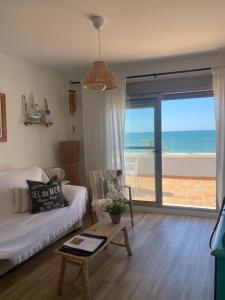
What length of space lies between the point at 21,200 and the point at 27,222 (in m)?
0.44

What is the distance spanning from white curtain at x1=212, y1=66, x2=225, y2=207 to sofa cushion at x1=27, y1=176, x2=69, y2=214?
2.14 metres

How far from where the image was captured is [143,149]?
4297mm

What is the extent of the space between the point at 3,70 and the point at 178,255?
315 centimetres

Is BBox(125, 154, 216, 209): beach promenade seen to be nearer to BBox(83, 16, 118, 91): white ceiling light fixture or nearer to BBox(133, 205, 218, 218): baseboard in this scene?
BBox(133, 205, 218, 218): baseboard

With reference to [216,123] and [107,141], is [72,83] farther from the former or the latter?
[216,123]

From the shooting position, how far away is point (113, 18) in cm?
243

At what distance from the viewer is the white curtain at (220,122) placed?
3.57 metres

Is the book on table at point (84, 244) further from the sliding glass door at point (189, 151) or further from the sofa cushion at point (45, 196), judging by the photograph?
the sliding glass door at point (189, 151)

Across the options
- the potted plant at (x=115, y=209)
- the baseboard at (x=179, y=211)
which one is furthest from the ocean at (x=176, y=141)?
the potted plant at (x=115, y=209)

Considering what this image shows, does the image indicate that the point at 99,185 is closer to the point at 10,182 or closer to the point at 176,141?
the point at 10,182

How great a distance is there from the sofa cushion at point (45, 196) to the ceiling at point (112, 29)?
1.68 metres

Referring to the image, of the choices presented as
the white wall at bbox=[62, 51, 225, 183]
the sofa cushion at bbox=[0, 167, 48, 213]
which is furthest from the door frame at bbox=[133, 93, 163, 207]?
the sofa cushion at bbox=[0, 167, 48, 213]

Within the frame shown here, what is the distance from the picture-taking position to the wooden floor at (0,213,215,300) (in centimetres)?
212

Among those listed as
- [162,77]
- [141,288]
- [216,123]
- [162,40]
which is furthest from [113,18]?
[141,288]
